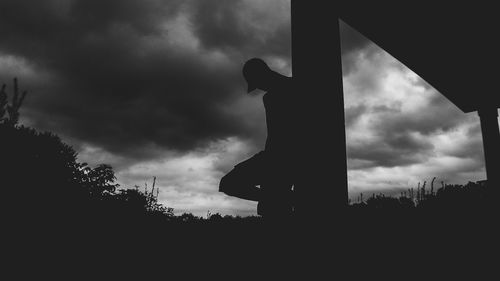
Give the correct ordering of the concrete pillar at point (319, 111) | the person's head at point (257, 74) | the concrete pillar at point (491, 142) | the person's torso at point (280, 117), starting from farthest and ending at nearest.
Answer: the concrete pillar at point (491, 142), the person's head at point (257, 74), the person's torso at point (280, 117), the concrete pillar at point (319, 111)

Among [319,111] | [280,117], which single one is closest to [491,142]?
[280,117]

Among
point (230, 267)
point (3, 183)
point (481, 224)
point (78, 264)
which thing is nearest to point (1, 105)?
point (3, 183)

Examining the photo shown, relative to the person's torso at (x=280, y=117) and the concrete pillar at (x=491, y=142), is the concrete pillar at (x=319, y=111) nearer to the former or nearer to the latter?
the person's torso at (x=280, y=117)

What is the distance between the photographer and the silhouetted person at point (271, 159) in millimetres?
2921

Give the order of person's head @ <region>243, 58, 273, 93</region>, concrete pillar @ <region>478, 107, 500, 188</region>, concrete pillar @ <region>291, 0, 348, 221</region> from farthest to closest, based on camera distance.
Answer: concrete pillar @ <region>478, 107, 500, 188</region>, person's head @ <region>243, 58, 273, 93</region>, concrete pillar @ <region>291, 0, 348, 221</region>

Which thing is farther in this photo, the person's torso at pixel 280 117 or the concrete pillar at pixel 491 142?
the concrete pillar at pixel 491 142

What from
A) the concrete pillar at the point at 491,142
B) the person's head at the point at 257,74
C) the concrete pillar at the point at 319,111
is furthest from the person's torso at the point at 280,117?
the concrete pillar at the point at 491,142

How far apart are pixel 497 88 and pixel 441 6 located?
10.3 ft

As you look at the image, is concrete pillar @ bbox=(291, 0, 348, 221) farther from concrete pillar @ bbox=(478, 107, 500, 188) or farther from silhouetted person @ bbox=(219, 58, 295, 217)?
concrete pillar @ bbox=(478, 107, 500, 188)

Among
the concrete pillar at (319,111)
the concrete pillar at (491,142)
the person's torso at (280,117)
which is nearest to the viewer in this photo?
the concrete pillar at (319,111)

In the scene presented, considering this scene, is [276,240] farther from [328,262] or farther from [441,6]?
[441,6]

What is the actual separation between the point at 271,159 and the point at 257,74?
0.72m

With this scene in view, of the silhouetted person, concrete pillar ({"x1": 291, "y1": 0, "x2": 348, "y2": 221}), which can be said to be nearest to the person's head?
the silhouetted person

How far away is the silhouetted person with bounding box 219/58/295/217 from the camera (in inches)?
115
